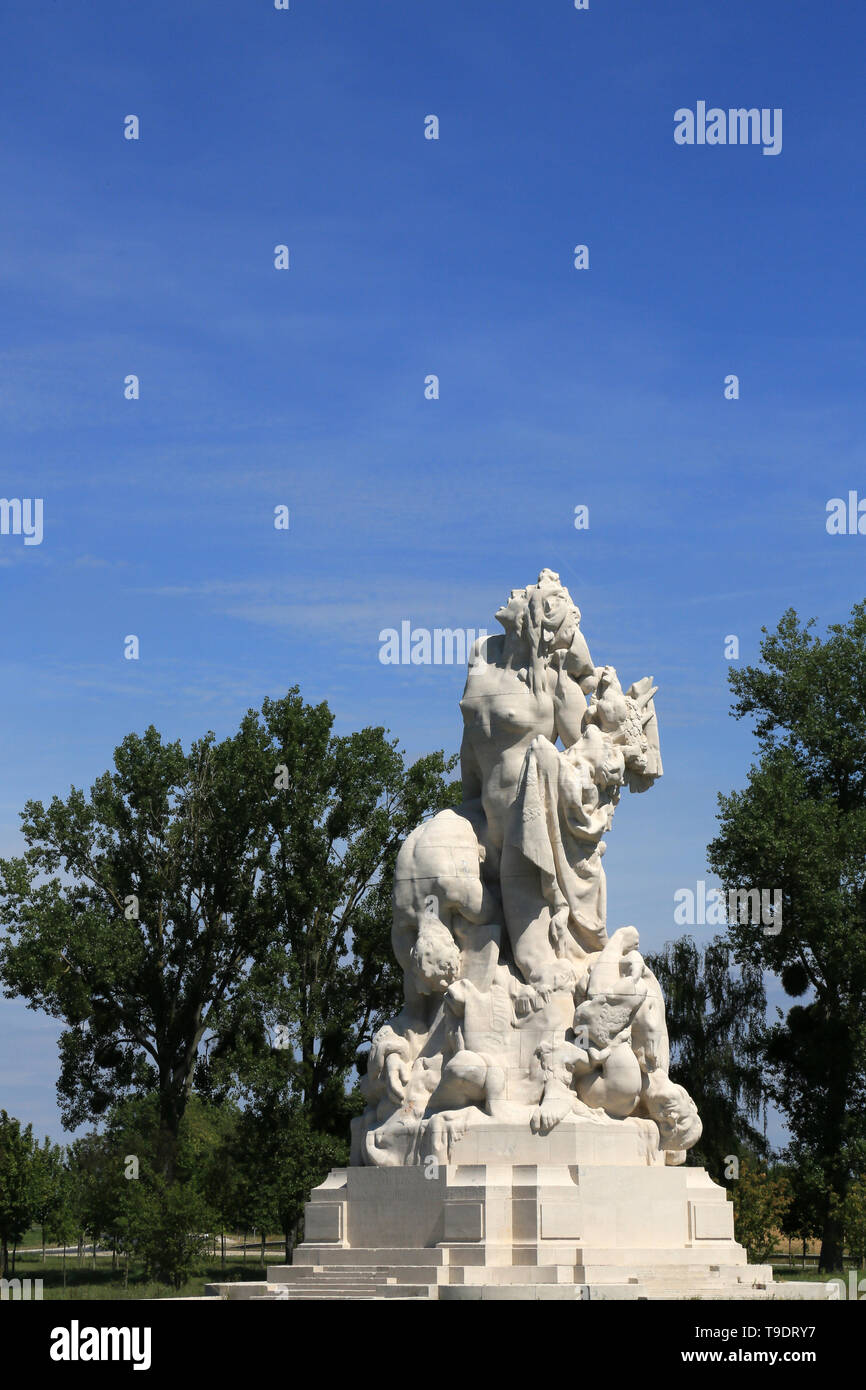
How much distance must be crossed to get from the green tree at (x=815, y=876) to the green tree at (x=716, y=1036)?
0.63 metres

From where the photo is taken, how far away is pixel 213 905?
3547 cm

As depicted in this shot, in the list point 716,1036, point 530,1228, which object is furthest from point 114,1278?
point 530,1228

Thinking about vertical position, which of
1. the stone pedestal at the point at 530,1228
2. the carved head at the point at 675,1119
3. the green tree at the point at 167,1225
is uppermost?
the carved head at the point at 675,1119

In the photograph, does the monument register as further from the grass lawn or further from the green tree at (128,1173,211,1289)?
the green tree at (128,1173,211,1289)

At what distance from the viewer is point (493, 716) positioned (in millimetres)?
19250

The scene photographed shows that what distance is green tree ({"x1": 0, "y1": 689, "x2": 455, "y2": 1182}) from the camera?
33750mm

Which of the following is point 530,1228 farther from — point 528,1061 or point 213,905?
point 213,905

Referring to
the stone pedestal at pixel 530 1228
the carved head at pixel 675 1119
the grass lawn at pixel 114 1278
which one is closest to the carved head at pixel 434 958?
the stone pedestal at pixel 530 1228

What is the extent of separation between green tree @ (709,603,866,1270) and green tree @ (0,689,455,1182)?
6394 mm

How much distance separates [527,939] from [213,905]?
17.7 m

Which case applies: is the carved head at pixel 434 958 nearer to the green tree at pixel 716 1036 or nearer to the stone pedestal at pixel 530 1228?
the stone pedestal at pixel 530 1228

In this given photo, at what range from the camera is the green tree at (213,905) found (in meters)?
33.8
